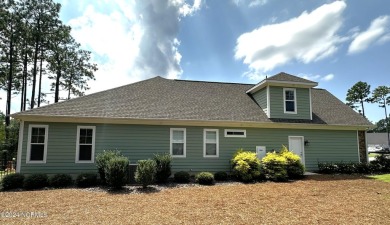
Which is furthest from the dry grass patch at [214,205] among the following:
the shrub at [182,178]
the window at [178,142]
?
the window at [178,142]

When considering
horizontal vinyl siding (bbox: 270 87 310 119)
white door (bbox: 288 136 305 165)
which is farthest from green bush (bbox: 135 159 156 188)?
white door (bbox: 288 136 305 165)

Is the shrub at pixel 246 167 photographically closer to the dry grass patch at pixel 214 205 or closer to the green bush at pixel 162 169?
the dry grass patch at pixel 214 205

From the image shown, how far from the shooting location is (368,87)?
5659 centimetres

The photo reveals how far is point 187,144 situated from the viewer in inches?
504

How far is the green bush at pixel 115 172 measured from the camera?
945 cm

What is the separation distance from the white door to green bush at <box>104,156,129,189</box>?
9.48 metres

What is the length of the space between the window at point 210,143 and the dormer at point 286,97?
A: 3637mm

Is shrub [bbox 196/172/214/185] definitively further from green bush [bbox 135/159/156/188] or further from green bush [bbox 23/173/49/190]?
green bush [bbox 23/173/49/190]

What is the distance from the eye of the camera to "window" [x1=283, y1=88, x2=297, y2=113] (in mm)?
14758

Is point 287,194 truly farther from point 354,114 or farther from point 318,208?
point 354,114

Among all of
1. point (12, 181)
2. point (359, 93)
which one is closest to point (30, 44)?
point (12, 181)

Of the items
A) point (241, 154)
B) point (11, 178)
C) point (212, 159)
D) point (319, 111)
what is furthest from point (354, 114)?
point (11, 178)

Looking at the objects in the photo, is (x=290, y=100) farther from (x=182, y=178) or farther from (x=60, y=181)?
(x=60, y=181)

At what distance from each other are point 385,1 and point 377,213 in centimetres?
1227
